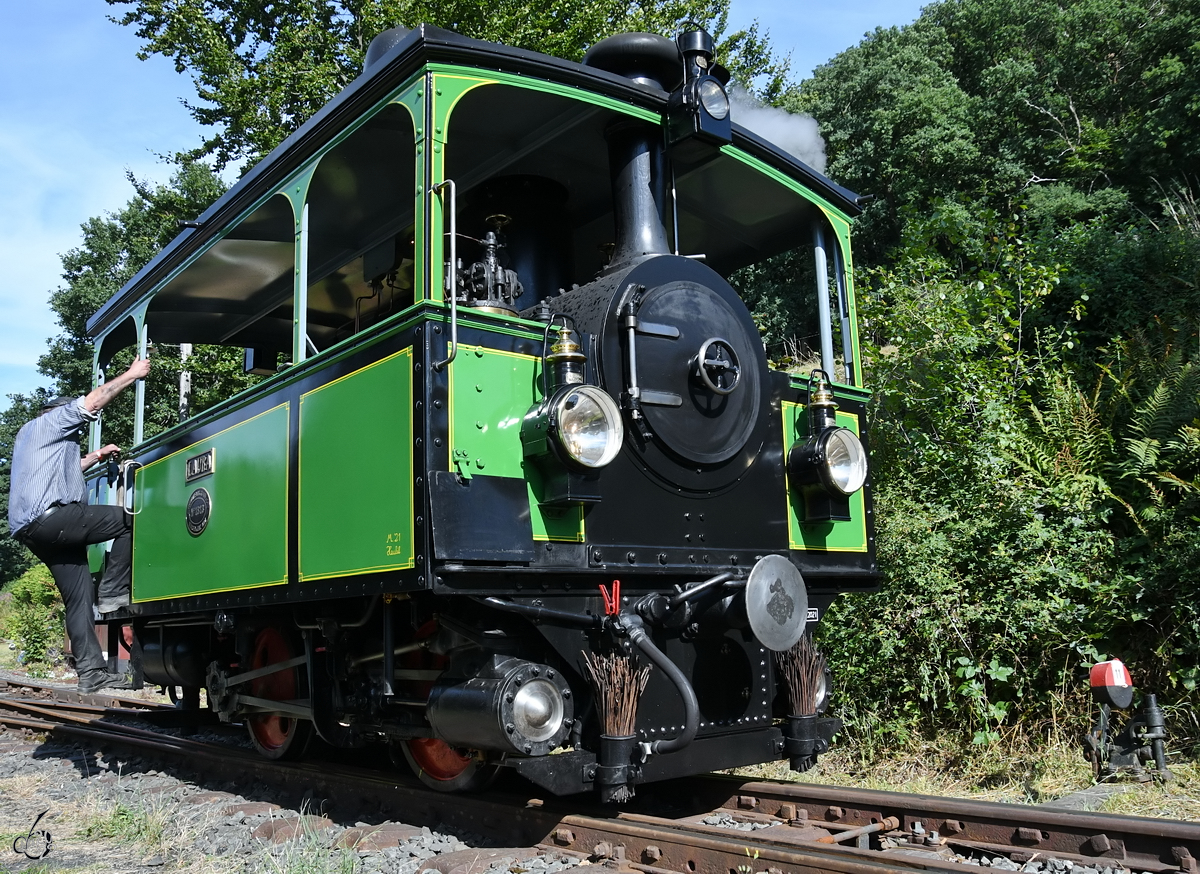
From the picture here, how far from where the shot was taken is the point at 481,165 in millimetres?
5137

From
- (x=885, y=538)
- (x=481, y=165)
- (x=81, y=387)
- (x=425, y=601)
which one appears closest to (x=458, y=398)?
(x=425, y=601)

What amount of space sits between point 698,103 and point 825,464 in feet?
5.85

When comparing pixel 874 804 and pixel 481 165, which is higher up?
pixel 481 165

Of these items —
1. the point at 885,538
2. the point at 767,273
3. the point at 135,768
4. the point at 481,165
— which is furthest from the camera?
the point at 767,273

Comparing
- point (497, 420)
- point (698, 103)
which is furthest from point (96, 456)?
point (698, 103)

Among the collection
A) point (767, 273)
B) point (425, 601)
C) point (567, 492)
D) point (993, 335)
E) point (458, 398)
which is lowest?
point (425, 601)

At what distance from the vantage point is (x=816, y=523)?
4914 millimetres

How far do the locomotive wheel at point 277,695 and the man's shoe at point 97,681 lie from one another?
0.84 m

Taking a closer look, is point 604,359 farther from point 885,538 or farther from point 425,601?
point 885,538

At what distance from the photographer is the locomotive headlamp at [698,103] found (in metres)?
4.54

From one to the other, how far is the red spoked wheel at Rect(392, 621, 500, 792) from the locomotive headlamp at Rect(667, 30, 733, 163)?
2.49 metres

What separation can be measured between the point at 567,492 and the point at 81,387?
32863 mm

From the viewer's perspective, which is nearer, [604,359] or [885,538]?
[604,359]

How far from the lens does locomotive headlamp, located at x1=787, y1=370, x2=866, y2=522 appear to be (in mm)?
4762
